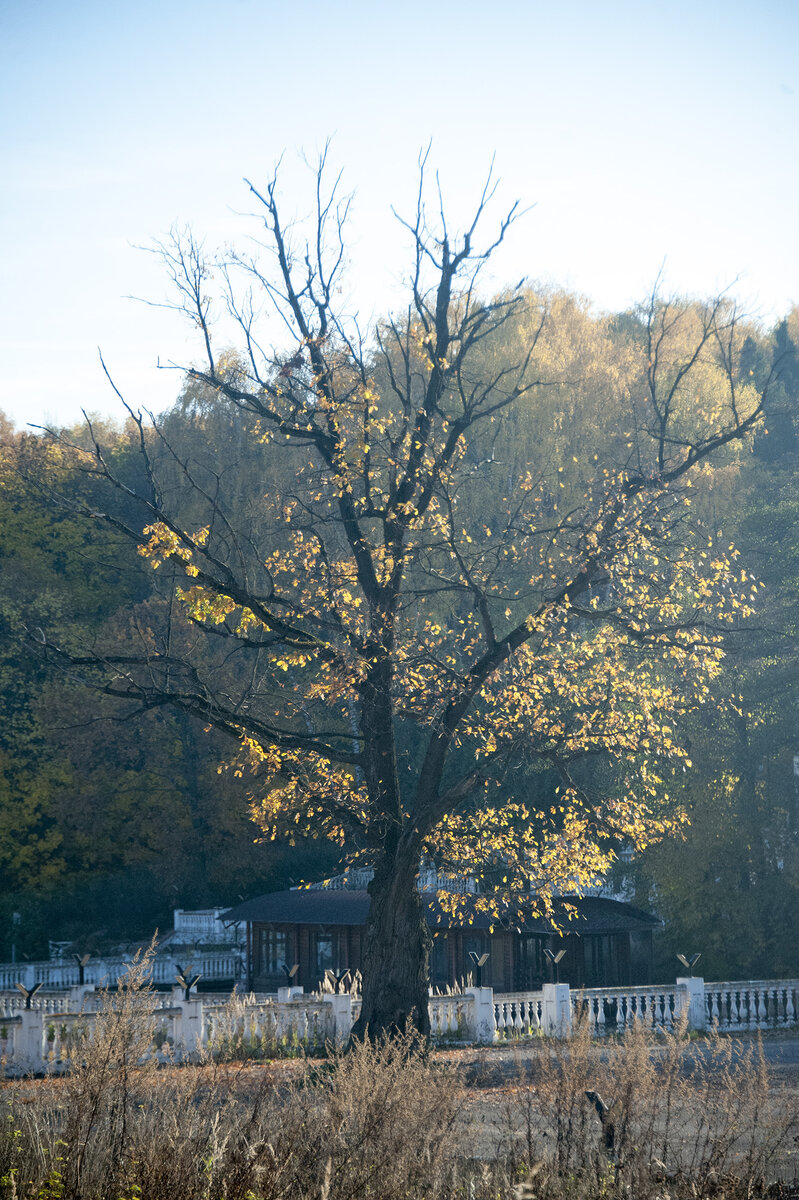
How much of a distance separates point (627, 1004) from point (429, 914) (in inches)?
306

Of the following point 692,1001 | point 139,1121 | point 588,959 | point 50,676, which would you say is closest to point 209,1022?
point 692,1001

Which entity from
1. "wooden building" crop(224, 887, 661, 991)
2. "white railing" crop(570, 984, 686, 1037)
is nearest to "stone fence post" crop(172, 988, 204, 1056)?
"white railing" crop(570, 984, 686, 1037)

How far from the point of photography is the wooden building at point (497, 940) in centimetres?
2922

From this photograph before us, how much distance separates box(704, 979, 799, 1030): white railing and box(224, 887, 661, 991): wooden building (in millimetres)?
4234

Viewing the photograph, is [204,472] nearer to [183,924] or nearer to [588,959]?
[183,924]

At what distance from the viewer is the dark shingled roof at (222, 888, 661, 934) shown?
2831 cm

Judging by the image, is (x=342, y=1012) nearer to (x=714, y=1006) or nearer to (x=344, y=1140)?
(x=714, y=1006)

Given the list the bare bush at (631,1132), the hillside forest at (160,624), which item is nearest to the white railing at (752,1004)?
the hillside forest at (160,624)

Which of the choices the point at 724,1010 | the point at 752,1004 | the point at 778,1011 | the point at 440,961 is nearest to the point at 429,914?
the point at 440,961

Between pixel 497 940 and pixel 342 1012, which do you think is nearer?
pixel 342 1012

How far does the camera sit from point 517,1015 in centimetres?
2169

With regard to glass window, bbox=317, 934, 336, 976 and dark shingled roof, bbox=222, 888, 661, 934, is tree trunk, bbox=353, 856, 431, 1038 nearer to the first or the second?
dark shingled roof, bbox=222, 888, 661, 934

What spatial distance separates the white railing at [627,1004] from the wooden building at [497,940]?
4.16 meters

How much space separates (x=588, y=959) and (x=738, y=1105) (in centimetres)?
2381
